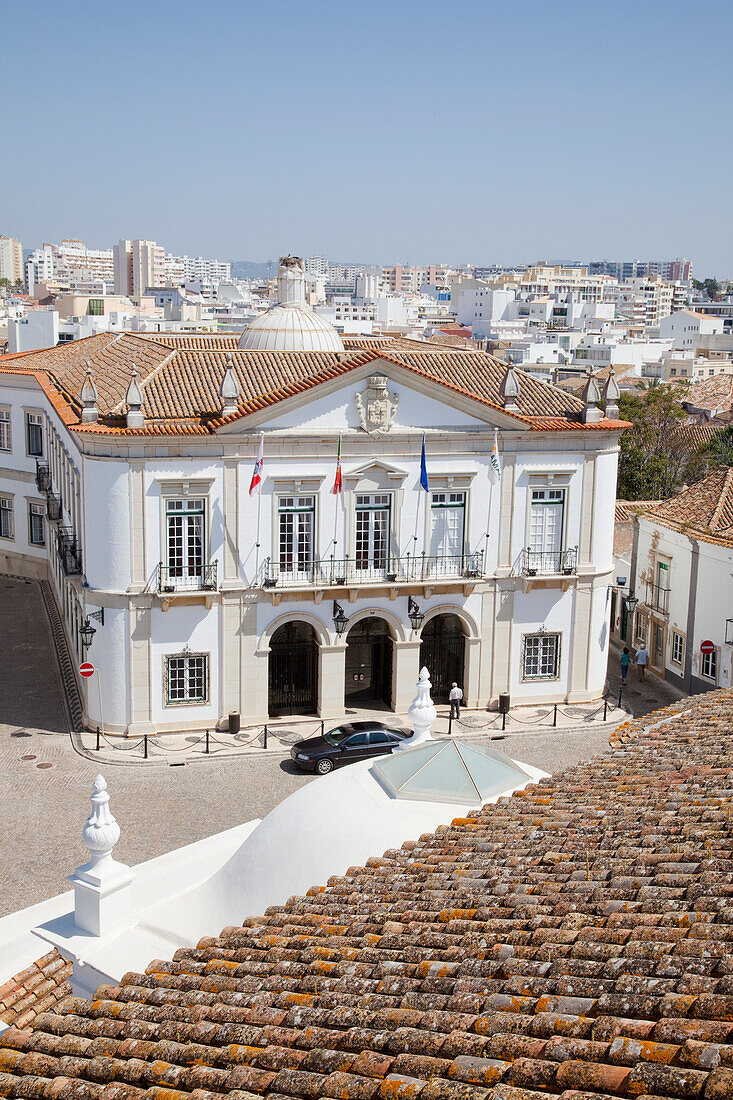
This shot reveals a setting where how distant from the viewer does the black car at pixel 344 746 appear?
1078 inches

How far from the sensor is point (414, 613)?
102ft

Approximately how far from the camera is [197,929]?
13945mm

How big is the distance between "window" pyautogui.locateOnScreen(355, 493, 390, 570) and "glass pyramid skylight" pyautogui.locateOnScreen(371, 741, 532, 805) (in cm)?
1485

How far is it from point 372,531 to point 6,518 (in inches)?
908

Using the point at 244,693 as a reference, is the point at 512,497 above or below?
above

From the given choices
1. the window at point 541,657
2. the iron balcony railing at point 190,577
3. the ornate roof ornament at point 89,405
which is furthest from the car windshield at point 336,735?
the ornate roof ornament at point 89,405

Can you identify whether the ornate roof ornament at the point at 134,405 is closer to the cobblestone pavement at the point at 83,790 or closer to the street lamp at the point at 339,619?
the street lamp at the point at 339,619

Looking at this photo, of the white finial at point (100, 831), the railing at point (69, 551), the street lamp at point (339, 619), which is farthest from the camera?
the railing at point (69, 551)

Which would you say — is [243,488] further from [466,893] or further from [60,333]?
[60,333]

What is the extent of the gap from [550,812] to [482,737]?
62.0 ft

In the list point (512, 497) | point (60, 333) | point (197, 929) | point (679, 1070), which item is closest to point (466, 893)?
point (679, 1070)

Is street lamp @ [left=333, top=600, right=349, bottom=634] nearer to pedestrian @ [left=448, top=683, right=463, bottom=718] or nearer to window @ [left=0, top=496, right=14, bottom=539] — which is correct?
pedestrian @ [left=448, top=683, right=463, bottom=718]

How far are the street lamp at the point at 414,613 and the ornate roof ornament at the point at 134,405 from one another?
8.38m

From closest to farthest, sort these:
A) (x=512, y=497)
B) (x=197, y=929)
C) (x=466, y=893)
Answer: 1. (x=466, y=893)
2. (x=197, y=929)
3. (x=512, y=497)
